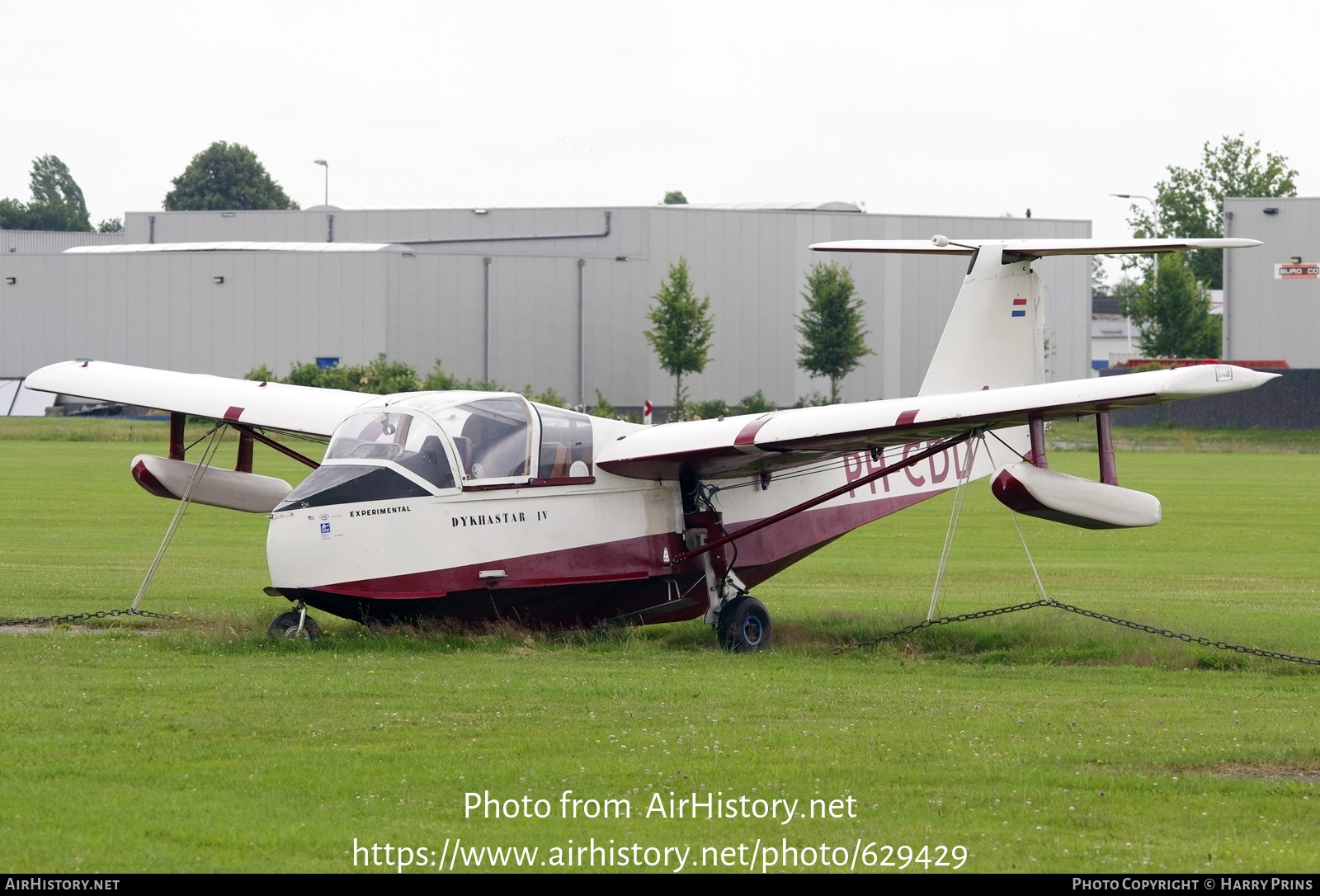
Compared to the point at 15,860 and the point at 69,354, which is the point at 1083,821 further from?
the point at 69,354

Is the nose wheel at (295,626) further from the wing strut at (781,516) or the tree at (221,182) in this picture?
the tree at (221,182)

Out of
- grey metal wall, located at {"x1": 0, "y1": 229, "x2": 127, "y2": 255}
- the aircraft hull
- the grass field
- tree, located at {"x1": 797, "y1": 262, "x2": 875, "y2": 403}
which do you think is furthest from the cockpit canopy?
grey metal wall, located at {"x1": 0, "y1": 229, "x2": 127, "y2": 255}

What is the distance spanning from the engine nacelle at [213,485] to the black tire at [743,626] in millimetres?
5210

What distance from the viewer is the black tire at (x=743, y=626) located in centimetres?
1614

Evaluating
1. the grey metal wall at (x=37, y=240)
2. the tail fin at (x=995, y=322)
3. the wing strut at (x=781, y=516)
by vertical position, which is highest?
the grey metal wall at (x=37, y=240)

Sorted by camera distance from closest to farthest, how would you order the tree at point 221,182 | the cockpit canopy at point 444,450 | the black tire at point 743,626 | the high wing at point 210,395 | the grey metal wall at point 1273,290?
Answer: the cockpit canopy at point 444,450, the black tire at point 743,626, the high wing at point 210,395, the grey metal wall at point 1273,290, the tree at point 221,182

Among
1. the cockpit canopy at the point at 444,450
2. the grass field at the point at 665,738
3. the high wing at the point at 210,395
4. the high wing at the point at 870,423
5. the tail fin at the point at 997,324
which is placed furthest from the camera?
the tail fin at the point at 997,324

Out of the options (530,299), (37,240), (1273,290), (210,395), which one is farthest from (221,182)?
(210,395)

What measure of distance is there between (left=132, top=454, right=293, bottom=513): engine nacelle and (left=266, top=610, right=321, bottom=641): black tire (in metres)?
2.72

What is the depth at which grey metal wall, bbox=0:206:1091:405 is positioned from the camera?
251ft

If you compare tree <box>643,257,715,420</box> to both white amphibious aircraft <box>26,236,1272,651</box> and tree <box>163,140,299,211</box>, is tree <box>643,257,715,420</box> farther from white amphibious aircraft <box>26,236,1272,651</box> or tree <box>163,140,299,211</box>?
tree <box>163,140,299,211</box>

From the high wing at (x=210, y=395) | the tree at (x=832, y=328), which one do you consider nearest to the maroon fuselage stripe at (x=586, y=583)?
the high wing at (x=210, y=395)

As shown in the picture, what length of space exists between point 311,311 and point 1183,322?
49515mm

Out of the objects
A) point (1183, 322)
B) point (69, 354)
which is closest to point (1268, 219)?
point (1183, 322)
